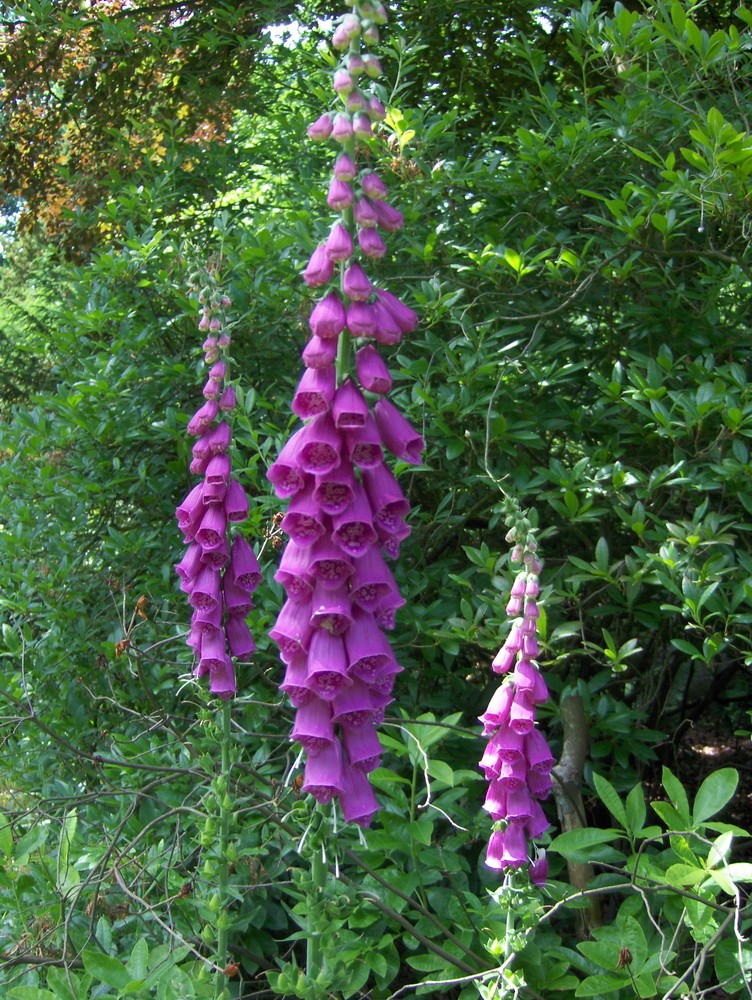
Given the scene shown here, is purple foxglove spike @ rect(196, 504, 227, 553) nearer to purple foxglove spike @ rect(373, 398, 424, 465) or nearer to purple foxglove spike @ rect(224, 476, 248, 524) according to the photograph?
purple foxglove spike @ rect(224, 476, 248, 524)

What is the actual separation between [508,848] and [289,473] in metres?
1.30

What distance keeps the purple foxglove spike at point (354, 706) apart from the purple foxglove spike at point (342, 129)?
112 centimetres

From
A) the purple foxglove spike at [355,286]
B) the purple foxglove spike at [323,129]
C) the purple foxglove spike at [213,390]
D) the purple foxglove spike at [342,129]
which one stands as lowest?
the purple foxglove spike at [213,390]

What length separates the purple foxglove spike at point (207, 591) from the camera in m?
2.44

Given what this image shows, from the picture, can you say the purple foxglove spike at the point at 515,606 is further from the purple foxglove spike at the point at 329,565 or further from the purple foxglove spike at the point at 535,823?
the purple foxglove spike at the point at 329,565

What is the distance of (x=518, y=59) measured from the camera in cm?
530

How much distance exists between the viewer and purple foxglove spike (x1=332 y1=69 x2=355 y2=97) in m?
1.78

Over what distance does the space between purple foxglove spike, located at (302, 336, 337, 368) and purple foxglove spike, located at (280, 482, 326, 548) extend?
0.27m

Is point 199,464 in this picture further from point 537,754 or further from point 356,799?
point 537,754

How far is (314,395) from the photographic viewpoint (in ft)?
6.16

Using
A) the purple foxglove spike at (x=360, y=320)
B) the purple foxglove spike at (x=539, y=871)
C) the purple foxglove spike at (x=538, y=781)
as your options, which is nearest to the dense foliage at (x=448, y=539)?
the purple foxglove spike at (x=539, y=871)

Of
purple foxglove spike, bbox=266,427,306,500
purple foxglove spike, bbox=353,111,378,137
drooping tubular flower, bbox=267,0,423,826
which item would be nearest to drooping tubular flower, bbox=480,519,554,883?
drooping tubular flower, bbox=267,0,423,826

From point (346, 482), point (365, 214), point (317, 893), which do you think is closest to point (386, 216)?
point (365, 214)

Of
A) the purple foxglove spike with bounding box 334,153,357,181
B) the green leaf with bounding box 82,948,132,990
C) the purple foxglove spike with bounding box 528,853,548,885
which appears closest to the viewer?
the purple foxglove spike with bounding box 334,153,357,181
